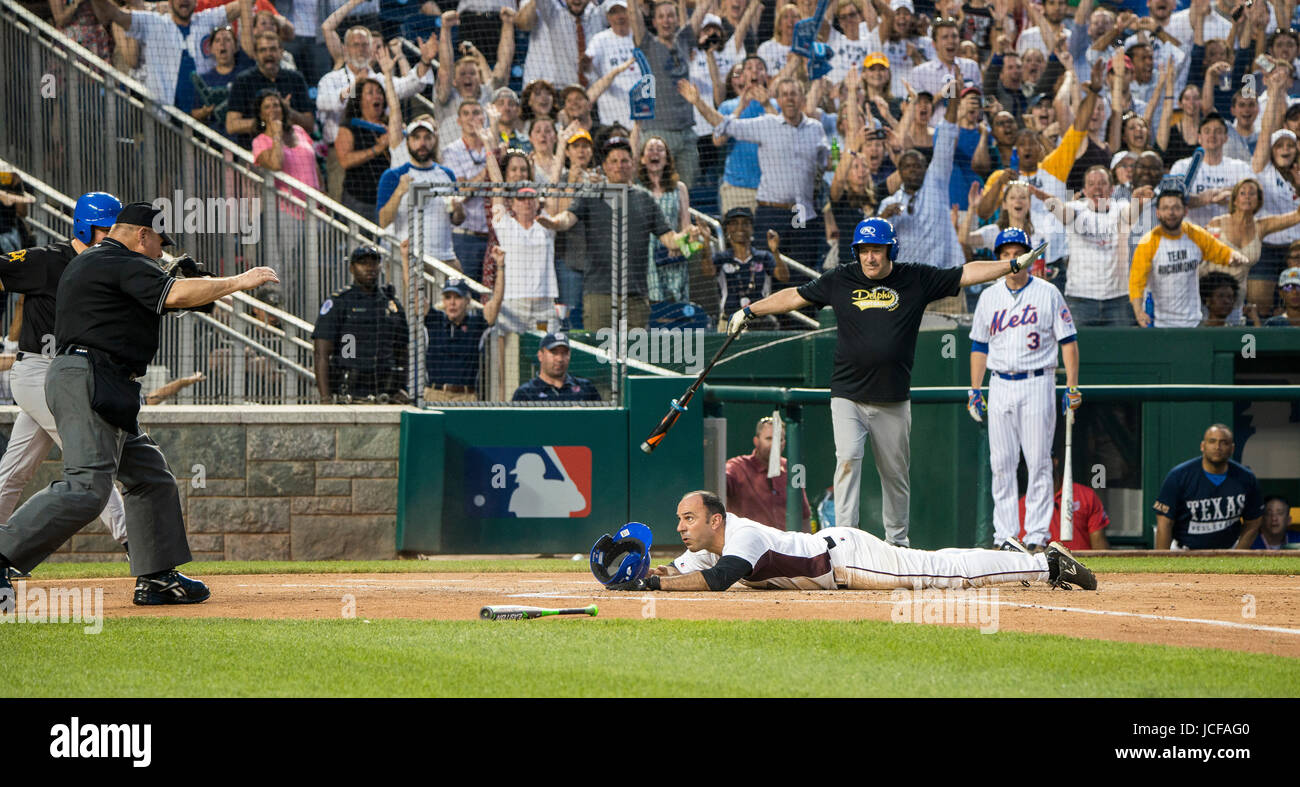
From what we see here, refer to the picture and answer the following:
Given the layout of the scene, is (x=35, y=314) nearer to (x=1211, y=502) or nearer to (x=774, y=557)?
(x=774, y=557)

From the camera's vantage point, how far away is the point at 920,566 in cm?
833

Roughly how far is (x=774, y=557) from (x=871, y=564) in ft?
1.89

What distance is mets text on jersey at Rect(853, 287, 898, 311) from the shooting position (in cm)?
973

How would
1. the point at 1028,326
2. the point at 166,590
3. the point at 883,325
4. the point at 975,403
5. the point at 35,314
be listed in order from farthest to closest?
the point at 975,403
the point at 1028,326
the point at 883,325
the point at 35,314
the point at 166,590

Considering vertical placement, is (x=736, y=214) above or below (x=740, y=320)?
above

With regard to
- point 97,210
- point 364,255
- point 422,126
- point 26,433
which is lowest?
point 26,433

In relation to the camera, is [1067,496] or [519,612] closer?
[519,612]

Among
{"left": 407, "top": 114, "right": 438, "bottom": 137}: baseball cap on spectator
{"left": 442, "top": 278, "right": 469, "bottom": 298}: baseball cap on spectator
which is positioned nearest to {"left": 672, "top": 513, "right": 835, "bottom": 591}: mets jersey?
{"left": 442, "top": 278, "right": 469, "bottom": 298}: baseball cap on spectator

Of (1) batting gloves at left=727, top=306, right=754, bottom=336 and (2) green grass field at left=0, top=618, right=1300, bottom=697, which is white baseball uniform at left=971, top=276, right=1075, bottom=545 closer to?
(1) batting gloves at left=727, top=306, right=754, bottom=336

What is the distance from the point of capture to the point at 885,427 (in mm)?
9734

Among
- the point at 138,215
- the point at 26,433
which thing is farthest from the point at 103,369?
the point at 26,433

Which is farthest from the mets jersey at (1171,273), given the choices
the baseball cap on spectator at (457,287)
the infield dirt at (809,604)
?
the baseball cap on spectator at (457,287)

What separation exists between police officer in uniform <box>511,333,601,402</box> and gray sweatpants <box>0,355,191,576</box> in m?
5.15

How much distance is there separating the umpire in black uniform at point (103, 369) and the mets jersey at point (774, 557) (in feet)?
9.12
